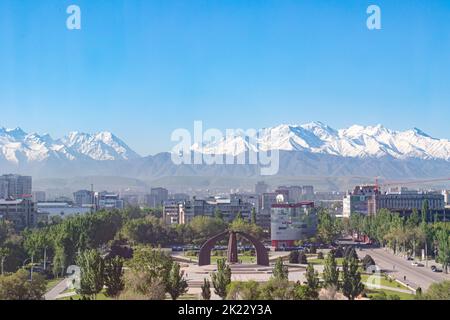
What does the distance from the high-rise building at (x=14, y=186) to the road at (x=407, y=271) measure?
107 feet

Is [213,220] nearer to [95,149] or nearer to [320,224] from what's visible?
[320,224]

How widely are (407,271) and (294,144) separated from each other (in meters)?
141

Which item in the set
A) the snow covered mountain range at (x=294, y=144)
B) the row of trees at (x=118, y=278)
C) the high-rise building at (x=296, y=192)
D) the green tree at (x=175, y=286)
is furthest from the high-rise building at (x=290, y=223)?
the snow covered mountain range at (x=294, y=144)

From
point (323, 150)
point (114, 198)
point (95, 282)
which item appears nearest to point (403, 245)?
point (95, 282)

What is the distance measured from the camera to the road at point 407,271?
16203mm

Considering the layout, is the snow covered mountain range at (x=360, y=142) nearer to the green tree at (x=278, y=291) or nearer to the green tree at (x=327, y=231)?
the green tree at (x=327, y=231)

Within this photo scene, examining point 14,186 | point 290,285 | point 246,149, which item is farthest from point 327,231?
point 246,149

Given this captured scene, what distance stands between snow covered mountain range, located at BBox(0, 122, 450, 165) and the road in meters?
109

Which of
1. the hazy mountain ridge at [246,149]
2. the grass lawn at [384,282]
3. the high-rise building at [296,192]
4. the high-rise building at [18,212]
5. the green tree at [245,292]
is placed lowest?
the grass lawn at [384,282]

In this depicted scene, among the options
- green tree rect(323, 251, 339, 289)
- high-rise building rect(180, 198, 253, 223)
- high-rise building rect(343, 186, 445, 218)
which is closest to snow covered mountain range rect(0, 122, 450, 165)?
high-rise building rect(343, 186, 445, 218)

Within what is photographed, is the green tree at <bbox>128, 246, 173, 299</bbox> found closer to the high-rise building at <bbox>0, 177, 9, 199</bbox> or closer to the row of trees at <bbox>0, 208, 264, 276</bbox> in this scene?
the row of trees at <bbox>0, 208, 264, 276</bbox>

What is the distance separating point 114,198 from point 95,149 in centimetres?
11323
